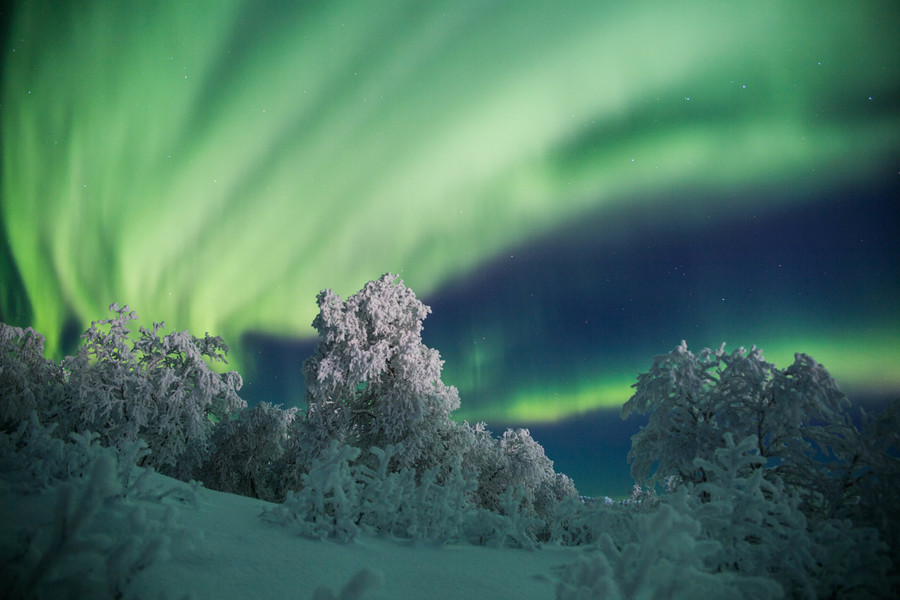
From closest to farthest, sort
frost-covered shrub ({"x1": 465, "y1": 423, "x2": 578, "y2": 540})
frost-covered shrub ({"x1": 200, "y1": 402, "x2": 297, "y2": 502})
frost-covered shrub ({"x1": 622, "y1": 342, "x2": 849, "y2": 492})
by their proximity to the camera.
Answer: frost-covered shrub ({"x1": 622, "y1": 342, "x2": 849, "y2": 492}) < frost-covered shrub ({"x1": 465, "y1": 423, "x2": 578, "y2": 540}) < frost-covered shrub ({"x1": 200, "y1": 402, "x2": 297, "y2": 502})

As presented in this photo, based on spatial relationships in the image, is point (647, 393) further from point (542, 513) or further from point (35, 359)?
point (35, 359)

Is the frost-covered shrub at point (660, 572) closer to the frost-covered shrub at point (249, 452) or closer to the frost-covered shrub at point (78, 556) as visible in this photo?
the frost-covered shrub at point (78, 556)

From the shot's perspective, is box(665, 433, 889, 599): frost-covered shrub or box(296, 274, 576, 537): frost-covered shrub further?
box(296, 274, 576, 537): frost-covered shrub

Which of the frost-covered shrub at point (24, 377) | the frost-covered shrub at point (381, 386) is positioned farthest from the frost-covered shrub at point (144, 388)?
the frost-covered shrub at point (381, 386)

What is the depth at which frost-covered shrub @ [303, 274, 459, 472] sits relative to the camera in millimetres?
17750

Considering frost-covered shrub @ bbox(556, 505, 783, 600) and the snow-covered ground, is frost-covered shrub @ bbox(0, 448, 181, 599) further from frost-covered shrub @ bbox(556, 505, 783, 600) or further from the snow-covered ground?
frost-covered shrub @ bbox(556, 505, 783, 600)

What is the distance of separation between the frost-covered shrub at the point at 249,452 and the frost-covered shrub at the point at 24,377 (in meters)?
8.19

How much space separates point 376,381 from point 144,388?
457 inches

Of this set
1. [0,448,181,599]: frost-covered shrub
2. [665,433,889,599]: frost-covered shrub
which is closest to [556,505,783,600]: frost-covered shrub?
[665,433,889,599]: frost-covered shrub

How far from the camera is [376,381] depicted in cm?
1841

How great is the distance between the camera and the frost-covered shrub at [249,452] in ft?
90.0

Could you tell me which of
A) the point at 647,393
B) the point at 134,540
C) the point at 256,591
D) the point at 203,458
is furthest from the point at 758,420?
the point at 203,458

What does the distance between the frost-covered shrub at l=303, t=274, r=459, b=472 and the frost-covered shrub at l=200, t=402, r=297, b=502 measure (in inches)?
429

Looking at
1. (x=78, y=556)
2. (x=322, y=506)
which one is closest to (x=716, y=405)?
(x=322, y=506)
